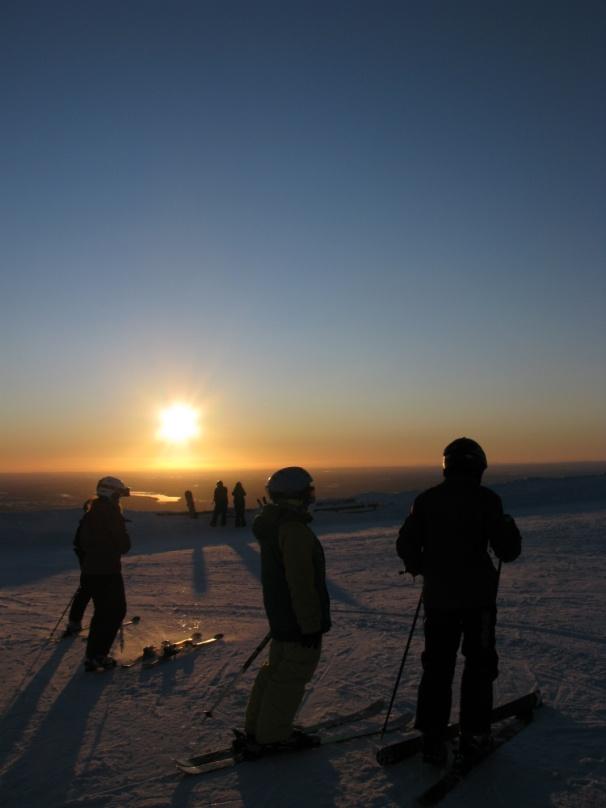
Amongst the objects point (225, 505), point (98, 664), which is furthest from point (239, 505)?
point (98, 664)

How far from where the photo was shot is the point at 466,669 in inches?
167

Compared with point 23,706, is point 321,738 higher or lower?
higher

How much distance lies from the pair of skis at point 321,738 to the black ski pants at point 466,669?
0.73m

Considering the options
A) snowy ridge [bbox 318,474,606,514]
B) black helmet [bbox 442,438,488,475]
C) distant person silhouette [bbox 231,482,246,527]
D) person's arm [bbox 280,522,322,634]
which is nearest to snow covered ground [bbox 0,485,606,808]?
person's arm [bbox 280,522,322,634]

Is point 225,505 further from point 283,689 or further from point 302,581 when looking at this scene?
point 302,581

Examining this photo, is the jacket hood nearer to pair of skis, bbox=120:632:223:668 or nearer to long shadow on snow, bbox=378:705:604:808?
long shadow on snow, bbox=378:705:604:808

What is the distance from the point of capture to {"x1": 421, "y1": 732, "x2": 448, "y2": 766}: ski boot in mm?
4152

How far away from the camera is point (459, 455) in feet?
14.0

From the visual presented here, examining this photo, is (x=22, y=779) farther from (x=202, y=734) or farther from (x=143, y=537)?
(x=143, y=537)

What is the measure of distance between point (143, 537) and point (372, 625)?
1523 centimetres

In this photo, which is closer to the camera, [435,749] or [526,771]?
[526,771]

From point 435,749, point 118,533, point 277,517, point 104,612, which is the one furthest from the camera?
point 118,533

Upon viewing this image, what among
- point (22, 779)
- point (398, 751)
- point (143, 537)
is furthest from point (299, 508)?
point (143, 537)

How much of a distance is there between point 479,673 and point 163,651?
4.29 meters
